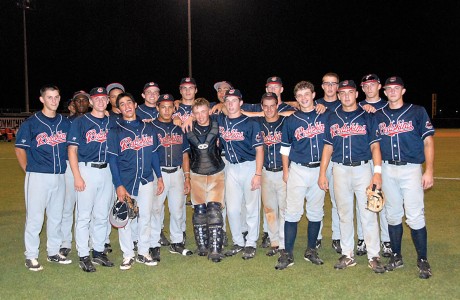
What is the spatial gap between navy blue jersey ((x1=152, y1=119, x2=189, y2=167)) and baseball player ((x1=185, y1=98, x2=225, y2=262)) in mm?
163

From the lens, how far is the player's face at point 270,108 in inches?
255

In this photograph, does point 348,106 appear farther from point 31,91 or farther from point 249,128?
point 31,91

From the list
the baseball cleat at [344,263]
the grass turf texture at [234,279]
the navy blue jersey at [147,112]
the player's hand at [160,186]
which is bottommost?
the grass turf texture at [234,279]

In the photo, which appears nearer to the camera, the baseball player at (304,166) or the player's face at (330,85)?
the baseball player at (304,166)

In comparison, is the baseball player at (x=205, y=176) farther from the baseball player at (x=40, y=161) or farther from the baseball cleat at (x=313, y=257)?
the baseball player at (x=40, y=161)

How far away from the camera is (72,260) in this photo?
6.29m

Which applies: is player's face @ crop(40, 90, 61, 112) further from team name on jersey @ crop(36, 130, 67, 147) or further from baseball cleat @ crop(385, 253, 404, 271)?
baseball cleat @ crop(385, 253, 404, 271)

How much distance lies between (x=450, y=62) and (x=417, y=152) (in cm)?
5757

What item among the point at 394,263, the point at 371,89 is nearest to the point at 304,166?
the point at 371,89

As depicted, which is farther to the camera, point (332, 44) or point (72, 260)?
point (332, 44)

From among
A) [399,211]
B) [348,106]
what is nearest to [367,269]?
[399,211]

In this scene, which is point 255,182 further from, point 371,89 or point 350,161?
point 371,89

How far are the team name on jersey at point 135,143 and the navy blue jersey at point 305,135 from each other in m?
1.69

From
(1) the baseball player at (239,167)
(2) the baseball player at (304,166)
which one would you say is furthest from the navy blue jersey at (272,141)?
(2) the baseball player at (304,166)
